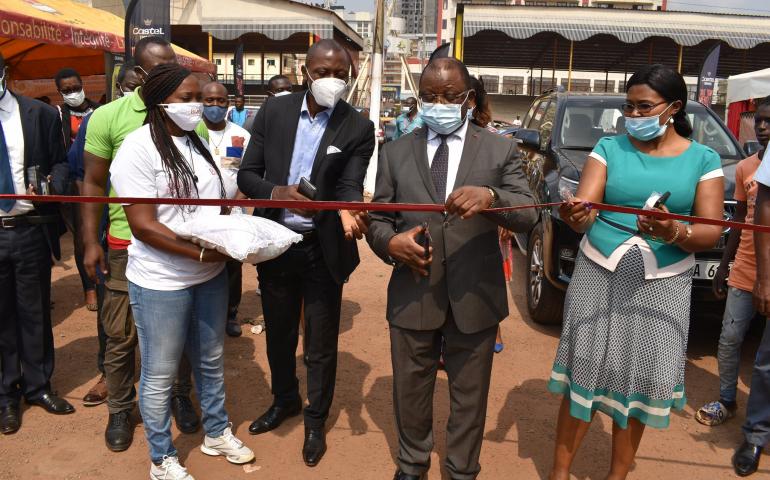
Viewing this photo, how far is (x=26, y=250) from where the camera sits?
11.7 feet

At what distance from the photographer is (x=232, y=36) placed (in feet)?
85.7

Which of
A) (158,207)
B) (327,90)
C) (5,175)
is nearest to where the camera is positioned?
(158,207)

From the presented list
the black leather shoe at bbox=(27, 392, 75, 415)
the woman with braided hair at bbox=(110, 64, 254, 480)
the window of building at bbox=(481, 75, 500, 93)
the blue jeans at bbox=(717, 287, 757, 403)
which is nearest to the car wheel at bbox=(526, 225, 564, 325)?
the blue jeans at bbox=(717, 287, 757, 403)

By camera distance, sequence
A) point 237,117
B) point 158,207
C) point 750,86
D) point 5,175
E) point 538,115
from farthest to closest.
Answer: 1. point 750,86
2. point 237,117
3. point 538,115
4. point 5,175
5. point 158,207

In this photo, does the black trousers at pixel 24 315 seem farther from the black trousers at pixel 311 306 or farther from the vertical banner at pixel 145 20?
the vertical banner at pixel 145 20

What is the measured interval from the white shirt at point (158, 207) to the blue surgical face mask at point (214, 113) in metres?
2.18

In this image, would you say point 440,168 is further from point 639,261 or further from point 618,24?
point 618,24

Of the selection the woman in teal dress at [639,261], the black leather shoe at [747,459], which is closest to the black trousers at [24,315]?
the woman in teal dress at [639,261]

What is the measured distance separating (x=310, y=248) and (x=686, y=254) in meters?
1.77

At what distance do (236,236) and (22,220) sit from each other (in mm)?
1644

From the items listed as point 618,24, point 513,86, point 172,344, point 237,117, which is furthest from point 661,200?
point 513,86

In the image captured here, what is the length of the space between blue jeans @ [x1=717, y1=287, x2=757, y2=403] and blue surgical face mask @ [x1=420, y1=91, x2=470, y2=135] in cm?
214

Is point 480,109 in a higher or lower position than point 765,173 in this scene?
higher

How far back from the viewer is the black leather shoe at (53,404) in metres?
3.76
